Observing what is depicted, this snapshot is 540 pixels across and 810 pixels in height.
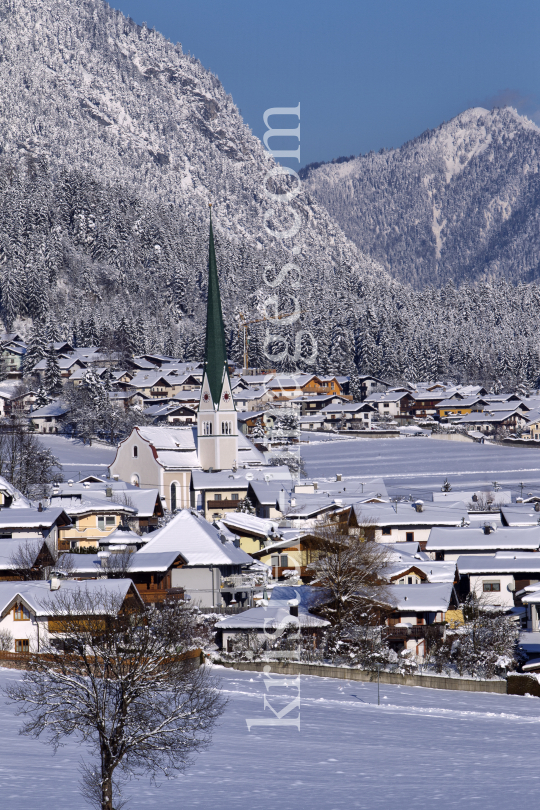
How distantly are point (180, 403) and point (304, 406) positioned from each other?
1487 cm

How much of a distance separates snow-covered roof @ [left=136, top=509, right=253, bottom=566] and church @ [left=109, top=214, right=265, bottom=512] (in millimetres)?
26867

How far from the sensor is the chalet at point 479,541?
155 feet

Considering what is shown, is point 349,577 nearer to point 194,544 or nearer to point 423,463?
point 194,544

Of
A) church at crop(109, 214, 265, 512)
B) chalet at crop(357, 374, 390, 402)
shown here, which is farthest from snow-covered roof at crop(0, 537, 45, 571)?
chalet at crop(357, 374, 390, 402)

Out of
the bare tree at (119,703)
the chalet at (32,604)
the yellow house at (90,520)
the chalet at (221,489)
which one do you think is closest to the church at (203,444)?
the chalet at (221,489)

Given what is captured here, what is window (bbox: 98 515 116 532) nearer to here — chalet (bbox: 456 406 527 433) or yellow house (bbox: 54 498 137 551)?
yellow house (bbox: 54 498 137 551)

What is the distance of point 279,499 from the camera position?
6016 cm

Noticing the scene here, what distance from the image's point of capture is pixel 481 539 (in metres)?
48.0

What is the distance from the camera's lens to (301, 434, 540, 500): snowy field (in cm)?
7888

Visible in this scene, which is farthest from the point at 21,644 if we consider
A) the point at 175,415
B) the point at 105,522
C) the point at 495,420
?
the point at 495,420

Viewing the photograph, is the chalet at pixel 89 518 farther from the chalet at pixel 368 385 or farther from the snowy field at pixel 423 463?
the chalet at pixel 368 385

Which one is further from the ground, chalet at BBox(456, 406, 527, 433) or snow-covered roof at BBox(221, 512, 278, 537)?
chalet at BBox(456, 406, 527, 433)

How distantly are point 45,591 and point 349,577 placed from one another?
38.7 feet

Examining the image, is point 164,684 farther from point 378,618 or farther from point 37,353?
point 37,353
